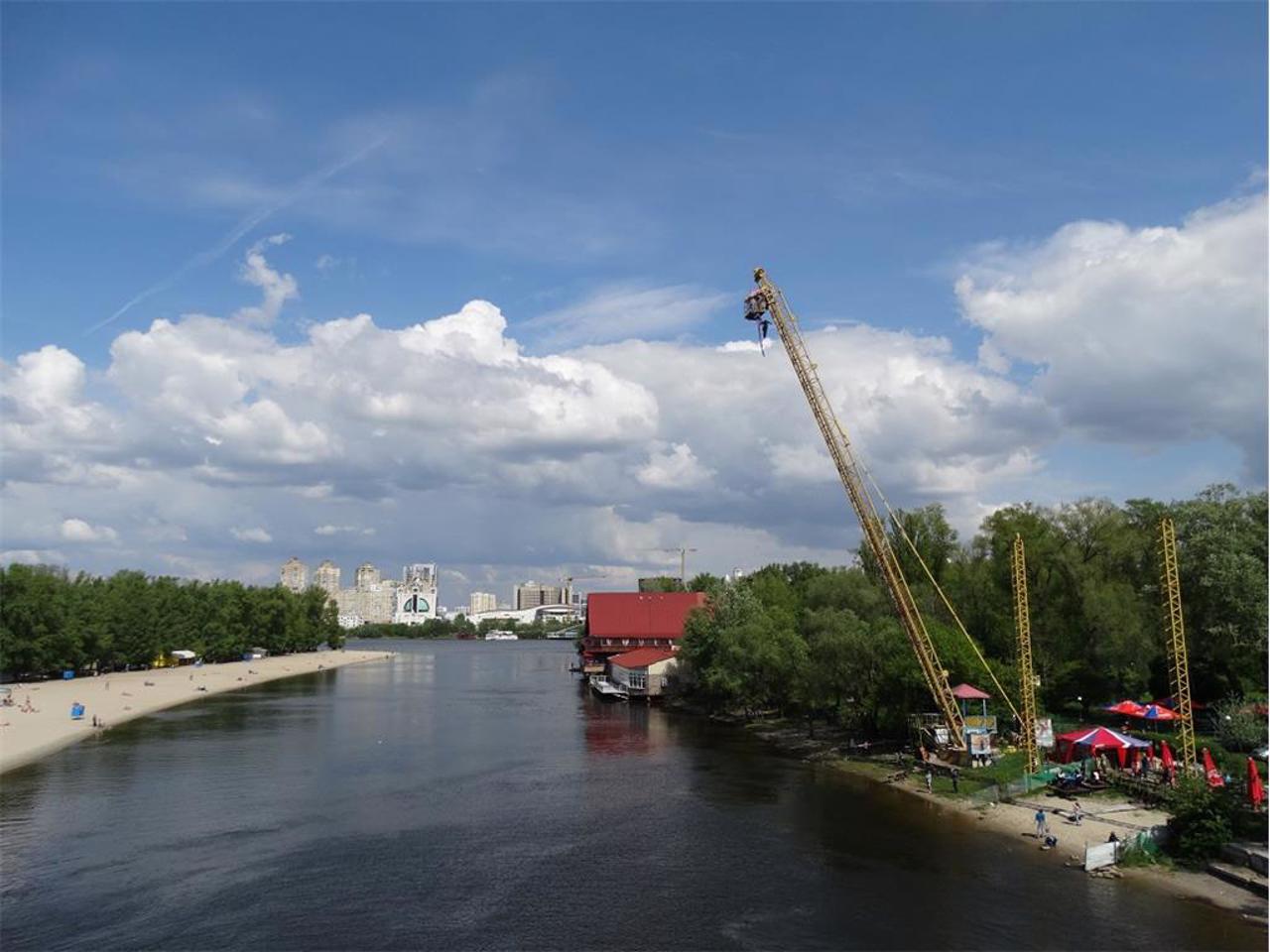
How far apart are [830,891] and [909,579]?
54994mm

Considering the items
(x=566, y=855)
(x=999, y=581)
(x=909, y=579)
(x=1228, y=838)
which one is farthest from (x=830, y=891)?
(x=909, y=579)

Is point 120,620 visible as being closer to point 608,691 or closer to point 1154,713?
point 608,691

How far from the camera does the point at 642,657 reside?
388 feet

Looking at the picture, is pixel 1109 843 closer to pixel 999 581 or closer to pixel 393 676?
pixel 999 581

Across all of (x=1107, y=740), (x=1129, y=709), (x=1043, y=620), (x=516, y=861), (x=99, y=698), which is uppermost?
(x=1043, y=620)

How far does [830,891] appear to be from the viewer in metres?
35.8

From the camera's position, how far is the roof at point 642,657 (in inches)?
4525

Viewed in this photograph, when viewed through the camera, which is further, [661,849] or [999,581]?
[999,581]

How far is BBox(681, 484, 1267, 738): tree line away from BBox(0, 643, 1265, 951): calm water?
383 inches

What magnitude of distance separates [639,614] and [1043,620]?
2857 inches

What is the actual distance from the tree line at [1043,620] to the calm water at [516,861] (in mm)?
9721

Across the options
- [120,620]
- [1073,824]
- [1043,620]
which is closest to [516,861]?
[1073,824]

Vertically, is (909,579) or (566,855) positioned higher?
(909,579)

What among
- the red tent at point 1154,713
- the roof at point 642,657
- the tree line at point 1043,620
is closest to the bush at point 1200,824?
the red tent at point 1154,713
